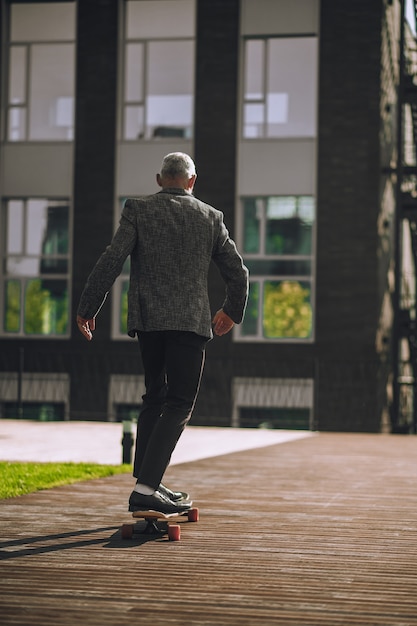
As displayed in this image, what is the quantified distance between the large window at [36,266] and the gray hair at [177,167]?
1675 cm

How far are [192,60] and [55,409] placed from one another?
7217mm

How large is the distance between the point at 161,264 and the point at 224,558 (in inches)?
59.6

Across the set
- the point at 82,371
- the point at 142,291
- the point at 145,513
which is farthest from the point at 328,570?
the point at 82,371

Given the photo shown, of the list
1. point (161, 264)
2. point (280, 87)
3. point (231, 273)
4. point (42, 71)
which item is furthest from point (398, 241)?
point (161, 264)

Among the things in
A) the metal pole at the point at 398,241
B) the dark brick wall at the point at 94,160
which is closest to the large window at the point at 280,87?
the metal pole at the point at 398,241

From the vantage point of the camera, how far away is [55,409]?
22.4 meters

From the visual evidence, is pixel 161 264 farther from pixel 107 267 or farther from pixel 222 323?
pixel 222 323

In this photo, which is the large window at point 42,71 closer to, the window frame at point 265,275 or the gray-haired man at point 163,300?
the window frame at point 265,275

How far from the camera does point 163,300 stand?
5605 millimetres

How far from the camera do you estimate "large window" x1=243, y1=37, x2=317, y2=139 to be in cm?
2177

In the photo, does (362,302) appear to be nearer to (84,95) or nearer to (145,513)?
(84,95)

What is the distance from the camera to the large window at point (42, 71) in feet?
74.9

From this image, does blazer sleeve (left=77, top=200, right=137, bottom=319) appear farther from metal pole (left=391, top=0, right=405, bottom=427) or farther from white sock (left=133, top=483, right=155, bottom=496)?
metal pole (left=391, top=0, right=405, bottom=427)

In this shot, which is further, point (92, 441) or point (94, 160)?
point (94, 160)
